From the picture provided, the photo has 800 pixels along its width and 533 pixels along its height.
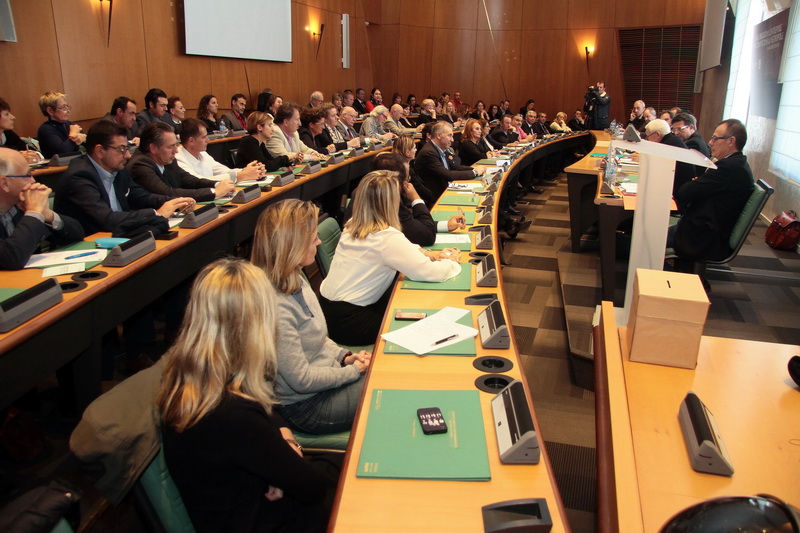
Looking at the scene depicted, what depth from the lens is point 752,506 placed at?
853 millimetres

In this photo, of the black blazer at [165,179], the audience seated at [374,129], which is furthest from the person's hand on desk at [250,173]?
the audience seated at [374,129]

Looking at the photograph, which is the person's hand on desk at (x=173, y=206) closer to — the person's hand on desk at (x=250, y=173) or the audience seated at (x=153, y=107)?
the person's hand on desk at (x=250, y=173)

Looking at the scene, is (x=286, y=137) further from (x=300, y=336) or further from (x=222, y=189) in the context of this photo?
(x=300, y=336)

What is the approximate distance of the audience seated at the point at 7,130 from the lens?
4992mm

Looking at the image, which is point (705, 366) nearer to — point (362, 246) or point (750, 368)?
point (750, 368)

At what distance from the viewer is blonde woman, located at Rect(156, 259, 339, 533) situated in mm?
1369

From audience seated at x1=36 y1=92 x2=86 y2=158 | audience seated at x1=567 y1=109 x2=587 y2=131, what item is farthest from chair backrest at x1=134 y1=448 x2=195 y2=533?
audience seated at x1=567 y1=109 x2=587 y2=131

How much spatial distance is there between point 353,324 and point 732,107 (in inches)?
399

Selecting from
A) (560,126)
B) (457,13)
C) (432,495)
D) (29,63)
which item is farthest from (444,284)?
(457,13)

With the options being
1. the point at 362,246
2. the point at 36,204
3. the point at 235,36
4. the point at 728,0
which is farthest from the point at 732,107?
the point at 36,204

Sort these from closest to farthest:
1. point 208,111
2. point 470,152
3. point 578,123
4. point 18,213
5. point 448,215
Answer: point 18,213
point 448,215
point 470,152
point 208,111
point 578,123

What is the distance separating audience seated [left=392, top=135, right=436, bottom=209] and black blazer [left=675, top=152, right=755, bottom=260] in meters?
1.95

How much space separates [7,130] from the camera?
5.54m

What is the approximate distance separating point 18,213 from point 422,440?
7.56ft
